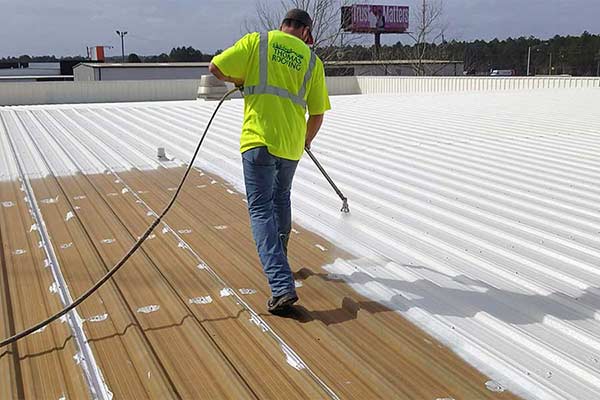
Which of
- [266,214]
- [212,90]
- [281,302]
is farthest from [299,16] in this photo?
[212,90]

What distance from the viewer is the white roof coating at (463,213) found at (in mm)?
2564

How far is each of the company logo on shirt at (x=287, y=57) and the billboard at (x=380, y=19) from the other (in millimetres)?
44467

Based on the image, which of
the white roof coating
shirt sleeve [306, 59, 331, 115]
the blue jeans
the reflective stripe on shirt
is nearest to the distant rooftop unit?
the white roof coating

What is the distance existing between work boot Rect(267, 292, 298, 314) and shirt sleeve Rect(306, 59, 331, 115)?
0.93 m

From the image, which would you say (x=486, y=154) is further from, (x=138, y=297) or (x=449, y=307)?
(x=138, y=297)

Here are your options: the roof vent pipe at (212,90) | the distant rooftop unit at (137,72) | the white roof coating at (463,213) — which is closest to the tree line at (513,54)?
the distant rooftop unit at (137,72)

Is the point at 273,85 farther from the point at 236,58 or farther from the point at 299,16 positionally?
the point at 299,16

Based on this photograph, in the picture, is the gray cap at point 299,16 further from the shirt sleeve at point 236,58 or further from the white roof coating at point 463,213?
the white roof coating at point 463,213

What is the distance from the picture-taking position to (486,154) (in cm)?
645

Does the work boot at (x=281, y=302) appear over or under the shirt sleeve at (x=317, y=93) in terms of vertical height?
under

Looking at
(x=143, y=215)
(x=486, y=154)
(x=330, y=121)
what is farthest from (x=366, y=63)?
(x=143, y=215)

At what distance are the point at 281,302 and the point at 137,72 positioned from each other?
2612 cm

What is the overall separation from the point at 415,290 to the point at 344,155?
361 centimetres

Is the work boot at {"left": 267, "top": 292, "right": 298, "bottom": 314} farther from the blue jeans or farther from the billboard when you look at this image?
the billboard
